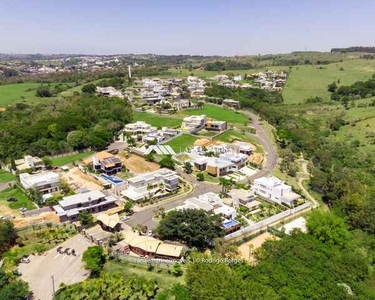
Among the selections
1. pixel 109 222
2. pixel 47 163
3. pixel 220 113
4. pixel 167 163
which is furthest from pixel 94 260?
pixel 220 113

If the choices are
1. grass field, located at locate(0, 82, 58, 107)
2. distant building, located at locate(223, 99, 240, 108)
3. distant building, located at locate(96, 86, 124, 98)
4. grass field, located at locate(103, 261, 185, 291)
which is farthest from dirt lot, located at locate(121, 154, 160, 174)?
grass field, located at locate(0, 82, 58, 107)

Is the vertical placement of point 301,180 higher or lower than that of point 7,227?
lower

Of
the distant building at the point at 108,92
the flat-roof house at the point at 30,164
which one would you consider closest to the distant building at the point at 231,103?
the distant building at the point at 108,92

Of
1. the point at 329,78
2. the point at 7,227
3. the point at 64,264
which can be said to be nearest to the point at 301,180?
the point at 64,264

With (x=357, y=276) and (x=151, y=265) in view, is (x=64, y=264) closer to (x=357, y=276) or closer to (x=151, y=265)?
(x=151, y=265)

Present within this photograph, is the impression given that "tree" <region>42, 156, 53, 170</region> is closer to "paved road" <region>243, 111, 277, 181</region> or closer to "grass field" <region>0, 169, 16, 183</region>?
A: "grass field" <region>0, 169, 16, 183</region>

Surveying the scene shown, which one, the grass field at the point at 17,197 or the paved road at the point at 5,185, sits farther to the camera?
the paved road at the point at 5,185

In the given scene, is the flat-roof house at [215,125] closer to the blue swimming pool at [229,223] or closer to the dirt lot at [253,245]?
the blue swimming pool at [229,223]
